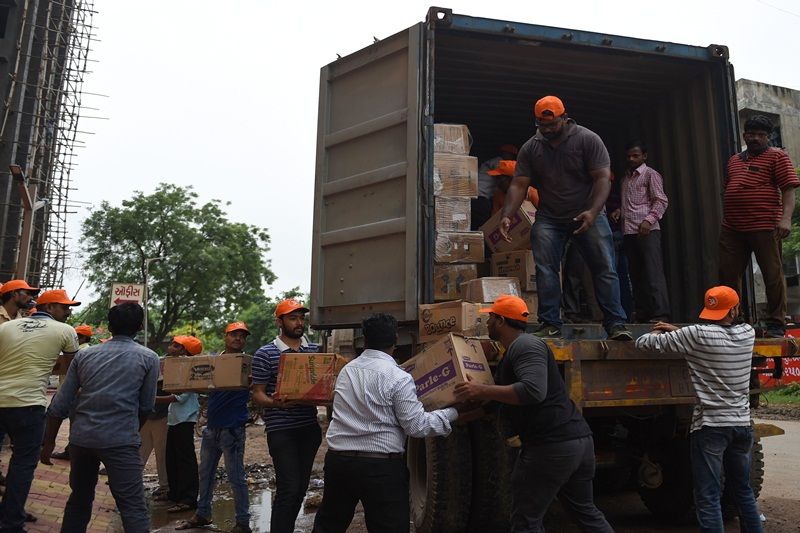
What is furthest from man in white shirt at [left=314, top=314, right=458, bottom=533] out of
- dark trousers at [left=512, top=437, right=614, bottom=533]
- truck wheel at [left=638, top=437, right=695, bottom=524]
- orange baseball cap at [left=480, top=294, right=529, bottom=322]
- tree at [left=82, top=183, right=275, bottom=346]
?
tree at [left=82, top=183, right=275, bottom=346]

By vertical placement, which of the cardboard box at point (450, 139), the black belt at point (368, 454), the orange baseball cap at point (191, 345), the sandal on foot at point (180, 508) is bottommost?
the sandal on foot at point (180, 508)

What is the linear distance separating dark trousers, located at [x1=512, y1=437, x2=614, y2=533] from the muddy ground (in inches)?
79.4

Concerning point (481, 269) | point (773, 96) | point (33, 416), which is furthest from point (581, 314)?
point (773, 96)

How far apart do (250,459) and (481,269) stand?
17.8 feet

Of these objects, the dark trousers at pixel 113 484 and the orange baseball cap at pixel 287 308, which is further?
the orange baseball cap at pixel 287 308

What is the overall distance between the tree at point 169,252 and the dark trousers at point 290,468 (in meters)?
23.9

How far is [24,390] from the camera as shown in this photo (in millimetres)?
4336

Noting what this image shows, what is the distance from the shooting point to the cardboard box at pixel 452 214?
479cm

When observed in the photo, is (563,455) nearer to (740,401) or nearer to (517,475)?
(517,475)

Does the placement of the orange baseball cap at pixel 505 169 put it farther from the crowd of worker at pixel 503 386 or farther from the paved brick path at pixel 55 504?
the paved brick path at pixel 55 504

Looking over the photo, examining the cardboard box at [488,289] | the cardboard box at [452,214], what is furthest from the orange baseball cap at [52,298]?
the cardboard box at [488,289]

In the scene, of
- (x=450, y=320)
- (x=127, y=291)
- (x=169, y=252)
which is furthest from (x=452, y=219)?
(x=169, y=252)

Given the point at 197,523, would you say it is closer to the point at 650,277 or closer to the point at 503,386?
the point at 503,386

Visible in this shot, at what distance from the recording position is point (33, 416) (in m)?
4.38
